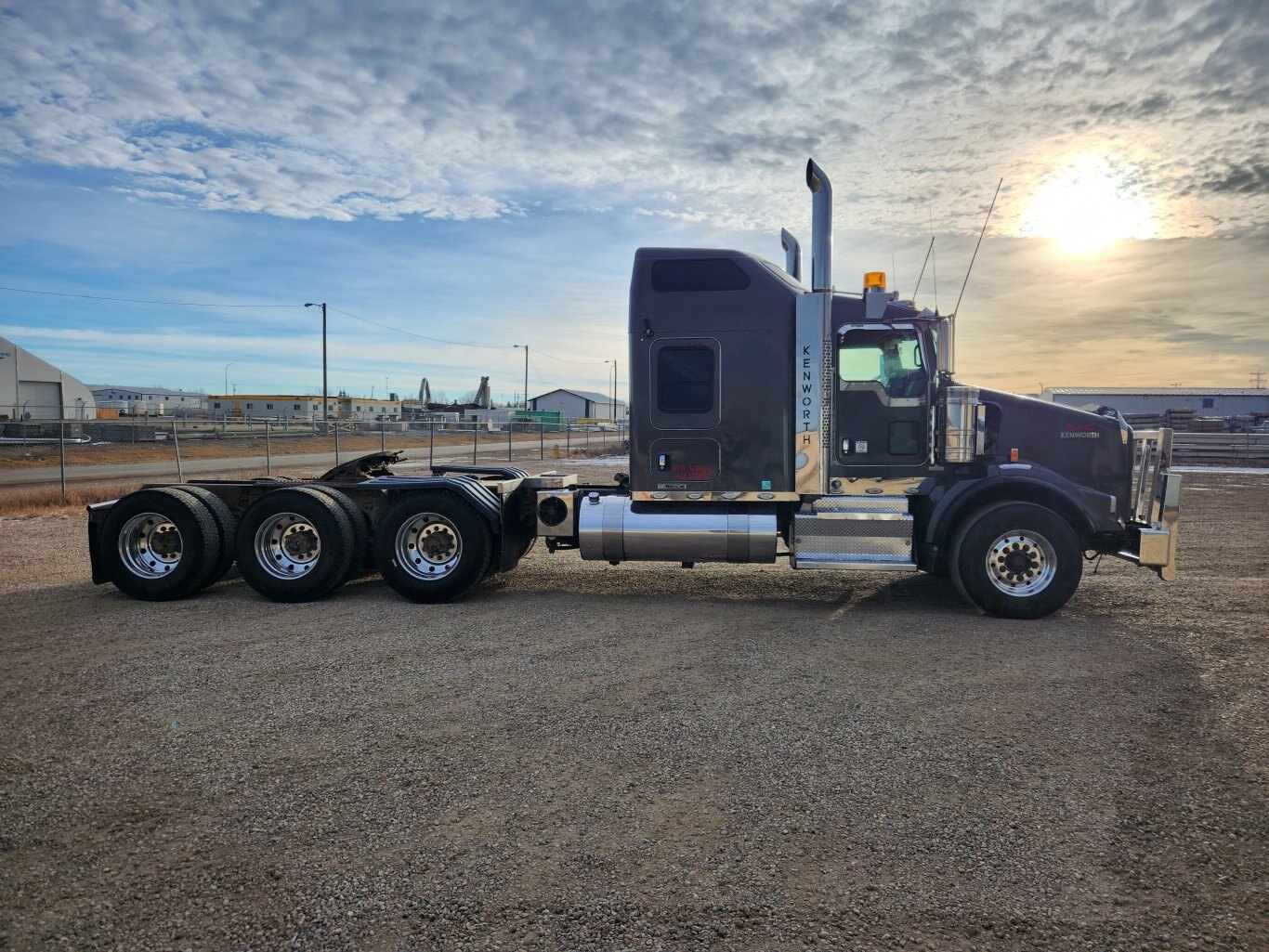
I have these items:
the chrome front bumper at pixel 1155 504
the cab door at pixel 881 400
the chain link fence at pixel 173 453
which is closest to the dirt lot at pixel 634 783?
the chrome front bumper at pixel 1155 504

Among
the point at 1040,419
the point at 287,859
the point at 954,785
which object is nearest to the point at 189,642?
the point at 287,859

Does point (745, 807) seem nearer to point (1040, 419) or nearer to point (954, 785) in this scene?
point (954, 785)

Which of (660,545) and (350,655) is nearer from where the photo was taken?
(350,655)

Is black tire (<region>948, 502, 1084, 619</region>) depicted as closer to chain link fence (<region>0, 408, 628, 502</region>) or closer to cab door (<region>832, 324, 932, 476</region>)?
cab door (<region>832, 324, 932, 476</region>)

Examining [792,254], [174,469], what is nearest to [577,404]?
[174,469]

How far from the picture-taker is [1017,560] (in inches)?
288

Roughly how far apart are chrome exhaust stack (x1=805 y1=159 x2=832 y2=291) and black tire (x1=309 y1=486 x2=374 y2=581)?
508 centimetres

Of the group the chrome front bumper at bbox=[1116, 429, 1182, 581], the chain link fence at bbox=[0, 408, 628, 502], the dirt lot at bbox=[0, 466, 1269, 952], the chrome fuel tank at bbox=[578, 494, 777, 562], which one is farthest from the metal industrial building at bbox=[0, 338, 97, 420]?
the chrome front bumper at bbox=[1116, 429, 1182, 581]

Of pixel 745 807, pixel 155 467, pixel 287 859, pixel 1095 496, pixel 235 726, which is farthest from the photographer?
pixel 155 467

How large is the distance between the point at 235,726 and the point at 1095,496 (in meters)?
7.22

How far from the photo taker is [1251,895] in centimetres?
308

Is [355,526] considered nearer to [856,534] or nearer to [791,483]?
[791,483]

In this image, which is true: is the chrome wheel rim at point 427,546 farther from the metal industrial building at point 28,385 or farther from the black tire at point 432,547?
the metal industrial building at point 28,385

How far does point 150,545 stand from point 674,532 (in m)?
5.43
